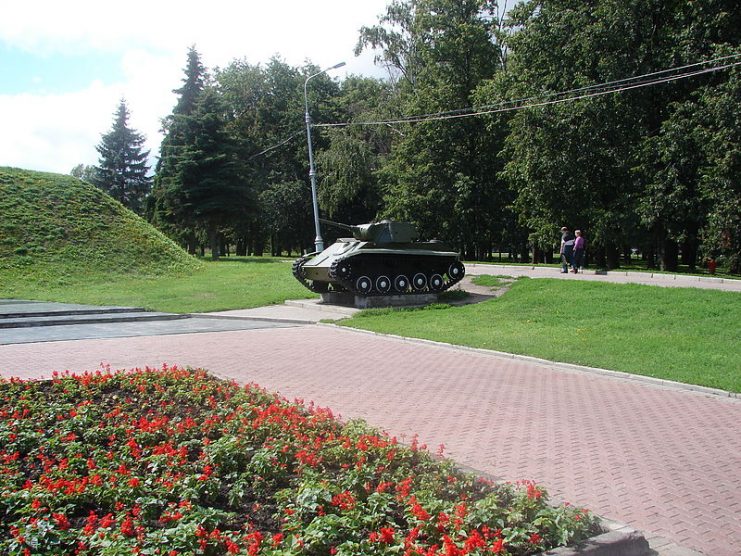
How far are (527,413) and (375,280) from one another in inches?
458

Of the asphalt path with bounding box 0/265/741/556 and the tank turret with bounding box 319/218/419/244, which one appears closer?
the asphalt path with bounding box 0/265/741/556

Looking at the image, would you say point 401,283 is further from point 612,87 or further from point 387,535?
point 387,535

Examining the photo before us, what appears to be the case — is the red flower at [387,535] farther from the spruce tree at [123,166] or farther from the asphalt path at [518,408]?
the spruce tree at [123,166]

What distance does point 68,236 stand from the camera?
31.0m

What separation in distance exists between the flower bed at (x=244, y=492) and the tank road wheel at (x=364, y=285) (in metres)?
12.2

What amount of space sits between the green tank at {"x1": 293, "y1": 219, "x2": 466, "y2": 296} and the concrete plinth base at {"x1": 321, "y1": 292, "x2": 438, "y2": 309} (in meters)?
0.15

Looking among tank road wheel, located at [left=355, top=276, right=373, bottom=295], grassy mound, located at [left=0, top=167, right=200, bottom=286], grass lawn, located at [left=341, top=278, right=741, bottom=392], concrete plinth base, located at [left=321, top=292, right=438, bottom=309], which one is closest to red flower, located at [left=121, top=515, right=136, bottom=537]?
grass lawn, located at [left=341, top=278, right=741, bottom=392]

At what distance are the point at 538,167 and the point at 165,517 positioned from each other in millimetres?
27785

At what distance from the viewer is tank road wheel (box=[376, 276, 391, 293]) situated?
19.0 m

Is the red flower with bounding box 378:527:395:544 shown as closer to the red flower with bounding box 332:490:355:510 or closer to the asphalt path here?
the red flower with bounding box 332:490:355:510

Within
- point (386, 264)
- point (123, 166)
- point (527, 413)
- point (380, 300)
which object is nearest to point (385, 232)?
point (386, 264)

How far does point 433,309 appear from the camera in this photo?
58.9 ft

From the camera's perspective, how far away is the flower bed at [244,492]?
366 centimetres

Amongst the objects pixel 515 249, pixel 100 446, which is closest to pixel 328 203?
pixel 515 249
